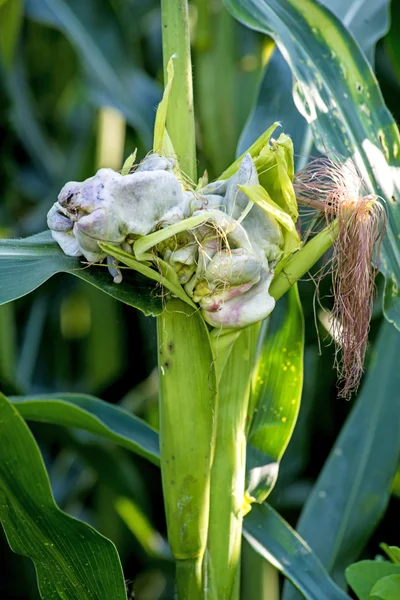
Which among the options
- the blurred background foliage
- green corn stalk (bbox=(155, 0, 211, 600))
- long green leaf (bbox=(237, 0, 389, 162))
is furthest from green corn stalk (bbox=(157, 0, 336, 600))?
the blurred background foliage

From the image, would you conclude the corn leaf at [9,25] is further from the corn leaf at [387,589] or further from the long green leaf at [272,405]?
the corn leaf at [387,589]

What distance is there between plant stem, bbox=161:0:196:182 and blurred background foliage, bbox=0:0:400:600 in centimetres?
78

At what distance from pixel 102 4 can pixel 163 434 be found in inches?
58.1

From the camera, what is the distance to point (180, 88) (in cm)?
77

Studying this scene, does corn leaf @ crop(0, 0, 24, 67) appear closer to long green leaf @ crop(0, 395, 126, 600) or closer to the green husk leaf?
the green husk leaf

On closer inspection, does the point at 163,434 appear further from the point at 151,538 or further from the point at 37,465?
the point at 151,538

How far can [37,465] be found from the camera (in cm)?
78

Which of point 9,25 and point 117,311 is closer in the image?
point 9,25

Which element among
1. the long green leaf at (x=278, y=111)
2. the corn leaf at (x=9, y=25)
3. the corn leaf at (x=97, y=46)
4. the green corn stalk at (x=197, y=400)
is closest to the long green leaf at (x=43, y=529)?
the green corn stalk at (x=197, y=400)

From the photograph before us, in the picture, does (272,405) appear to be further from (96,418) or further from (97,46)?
(97,46)

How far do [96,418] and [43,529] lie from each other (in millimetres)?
205

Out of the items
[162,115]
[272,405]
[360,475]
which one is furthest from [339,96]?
[360,475]

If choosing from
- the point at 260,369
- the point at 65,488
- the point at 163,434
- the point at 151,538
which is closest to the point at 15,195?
the point at 65,488

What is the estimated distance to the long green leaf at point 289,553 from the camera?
1.00m
